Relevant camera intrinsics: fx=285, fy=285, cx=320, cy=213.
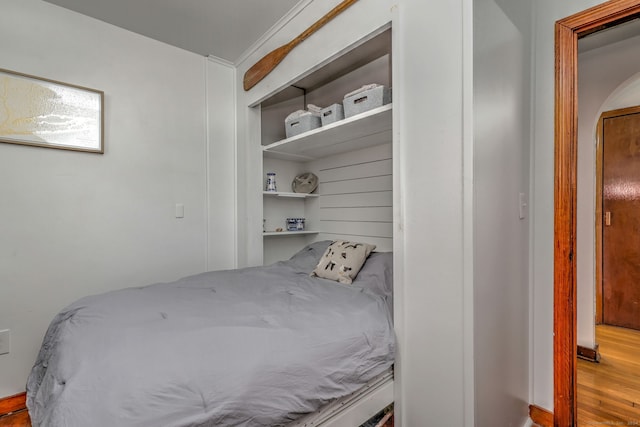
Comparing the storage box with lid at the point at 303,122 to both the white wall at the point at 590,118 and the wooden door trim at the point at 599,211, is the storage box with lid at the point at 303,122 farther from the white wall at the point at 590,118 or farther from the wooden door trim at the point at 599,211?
the wooden door trim at the point at 599,211

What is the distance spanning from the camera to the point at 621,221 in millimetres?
2928

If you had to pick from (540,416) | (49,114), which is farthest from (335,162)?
(540,416)

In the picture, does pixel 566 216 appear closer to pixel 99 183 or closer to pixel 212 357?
pixel 212 357

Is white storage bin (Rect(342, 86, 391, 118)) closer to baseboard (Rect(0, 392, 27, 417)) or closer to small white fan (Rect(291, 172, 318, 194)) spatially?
small white fan (Rect(291, 172, 318, 194))

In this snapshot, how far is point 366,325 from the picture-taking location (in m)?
1.26

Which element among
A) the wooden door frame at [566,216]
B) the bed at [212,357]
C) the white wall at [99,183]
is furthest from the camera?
the white wall at [99,183]

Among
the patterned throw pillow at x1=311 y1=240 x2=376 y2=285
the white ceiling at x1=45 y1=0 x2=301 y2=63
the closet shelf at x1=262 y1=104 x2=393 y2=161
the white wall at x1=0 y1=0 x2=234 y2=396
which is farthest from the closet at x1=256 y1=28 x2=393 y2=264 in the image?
the white wall at x1=0 y1=0 x2=234 y2=396

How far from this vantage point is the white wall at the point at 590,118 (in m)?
1.97

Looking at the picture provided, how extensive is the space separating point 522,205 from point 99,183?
9.04 feet

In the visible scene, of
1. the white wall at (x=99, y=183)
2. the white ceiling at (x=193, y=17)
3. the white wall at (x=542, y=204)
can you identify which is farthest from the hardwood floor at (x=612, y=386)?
the white ceiling at (x=193, y=17)

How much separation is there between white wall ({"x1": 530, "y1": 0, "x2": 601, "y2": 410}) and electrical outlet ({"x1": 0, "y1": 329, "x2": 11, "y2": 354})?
10.4 feet

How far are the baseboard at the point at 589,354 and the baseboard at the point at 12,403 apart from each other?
3920 mm

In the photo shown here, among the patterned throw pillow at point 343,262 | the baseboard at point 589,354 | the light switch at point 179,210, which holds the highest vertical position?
the light switch at point 179,210

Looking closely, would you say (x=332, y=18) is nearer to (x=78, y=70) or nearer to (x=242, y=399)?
(x=78, y=70)
